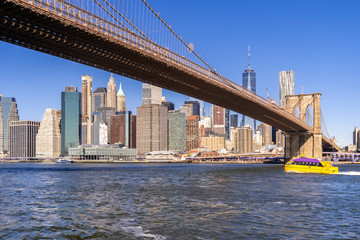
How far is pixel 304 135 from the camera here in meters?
109

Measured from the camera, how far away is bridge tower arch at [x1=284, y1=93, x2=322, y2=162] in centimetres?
10644

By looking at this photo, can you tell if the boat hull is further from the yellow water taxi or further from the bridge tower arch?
the bridge tower arch

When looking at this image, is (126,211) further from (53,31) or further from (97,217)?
(53,31)

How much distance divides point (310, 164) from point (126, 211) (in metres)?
46.8

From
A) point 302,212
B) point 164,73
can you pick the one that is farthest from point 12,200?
point 164,73

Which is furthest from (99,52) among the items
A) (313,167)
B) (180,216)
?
(313,167)

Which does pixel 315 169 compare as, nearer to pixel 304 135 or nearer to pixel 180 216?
pixel 180 216

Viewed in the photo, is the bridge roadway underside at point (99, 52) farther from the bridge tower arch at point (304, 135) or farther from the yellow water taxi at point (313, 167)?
the bridge tower arch at point (304, 135)

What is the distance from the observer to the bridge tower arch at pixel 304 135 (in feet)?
349

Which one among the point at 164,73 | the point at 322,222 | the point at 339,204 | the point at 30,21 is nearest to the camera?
the point at 322,222

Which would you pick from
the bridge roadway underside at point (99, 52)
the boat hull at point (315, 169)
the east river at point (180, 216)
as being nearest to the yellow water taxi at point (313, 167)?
the boat hull at point (315, 169)

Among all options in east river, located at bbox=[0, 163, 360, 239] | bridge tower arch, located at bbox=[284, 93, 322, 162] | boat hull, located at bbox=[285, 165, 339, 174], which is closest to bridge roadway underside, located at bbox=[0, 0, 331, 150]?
east river, located at bbox=[0, 163, 360, 239]

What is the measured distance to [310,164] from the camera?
64312 millimetres

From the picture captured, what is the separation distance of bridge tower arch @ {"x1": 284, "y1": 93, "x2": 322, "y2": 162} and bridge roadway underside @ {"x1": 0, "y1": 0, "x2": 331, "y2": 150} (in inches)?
1386
